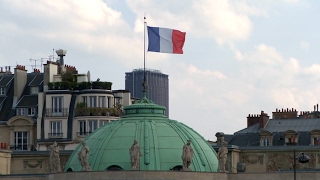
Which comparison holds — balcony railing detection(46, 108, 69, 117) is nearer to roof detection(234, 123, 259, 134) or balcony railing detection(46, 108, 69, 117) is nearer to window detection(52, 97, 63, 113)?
window detection(52, 97, 63, 113)

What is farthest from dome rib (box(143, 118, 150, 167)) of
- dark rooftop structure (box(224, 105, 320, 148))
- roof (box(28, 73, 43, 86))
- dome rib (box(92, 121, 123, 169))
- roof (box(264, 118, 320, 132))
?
roof (box(28, 73, 43, 86))

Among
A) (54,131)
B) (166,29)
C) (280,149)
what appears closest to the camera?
(166,29)

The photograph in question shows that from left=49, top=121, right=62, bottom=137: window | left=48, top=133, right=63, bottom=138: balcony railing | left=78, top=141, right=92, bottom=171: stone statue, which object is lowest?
left=78, top=141, right=92, bottom=171: stone statue

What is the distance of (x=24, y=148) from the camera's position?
499ft

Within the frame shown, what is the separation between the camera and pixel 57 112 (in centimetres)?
15250

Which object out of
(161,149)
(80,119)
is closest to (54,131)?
(80,119)

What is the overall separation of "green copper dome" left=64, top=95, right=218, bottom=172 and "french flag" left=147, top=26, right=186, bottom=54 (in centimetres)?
697

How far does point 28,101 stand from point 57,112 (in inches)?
184

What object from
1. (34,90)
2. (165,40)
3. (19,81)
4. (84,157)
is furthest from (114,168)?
(19,81)

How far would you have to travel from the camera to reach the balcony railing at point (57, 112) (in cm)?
15212

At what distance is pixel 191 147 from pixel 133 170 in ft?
16.7

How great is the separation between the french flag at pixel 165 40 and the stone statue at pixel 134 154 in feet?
52.1

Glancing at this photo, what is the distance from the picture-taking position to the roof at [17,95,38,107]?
155 m

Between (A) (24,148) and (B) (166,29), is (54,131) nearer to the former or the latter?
(A) (24,148)
